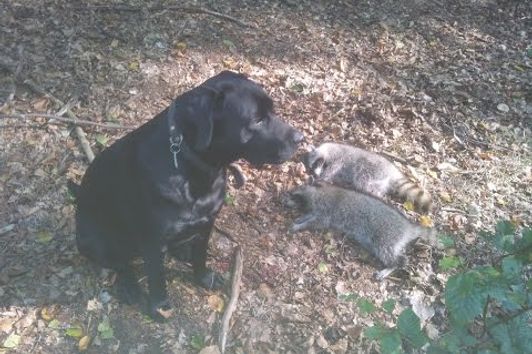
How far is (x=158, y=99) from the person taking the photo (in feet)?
17.9

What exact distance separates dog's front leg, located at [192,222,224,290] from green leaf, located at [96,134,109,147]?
1.66 metres

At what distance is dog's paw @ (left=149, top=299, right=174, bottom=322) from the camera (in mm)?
3840

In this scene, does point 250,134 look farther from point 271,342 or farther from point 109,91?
point 109,91

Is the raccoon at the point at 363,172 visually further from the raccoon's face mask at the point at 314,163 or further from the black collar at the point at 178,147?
the black collar at the point at 178,147

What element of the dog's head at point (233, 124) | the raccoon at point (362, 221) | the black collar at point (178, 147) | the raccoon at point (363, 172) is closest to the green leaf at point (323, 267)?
the raccoon at point (362, 221)

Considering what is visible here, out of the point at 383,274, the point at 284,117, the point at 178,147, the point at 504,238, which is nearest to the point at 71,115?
the point at 284,117

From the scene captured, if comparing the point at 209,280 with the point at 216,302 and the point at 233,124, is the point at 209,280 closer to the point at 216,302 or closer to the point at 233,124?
the point at 216,302

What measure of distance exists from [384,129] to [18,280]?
3.71 m

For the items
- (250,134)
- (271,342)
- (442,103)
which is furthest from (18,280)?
(442,103)

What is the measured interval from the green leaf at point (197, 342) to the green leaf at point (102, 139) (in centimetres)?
210

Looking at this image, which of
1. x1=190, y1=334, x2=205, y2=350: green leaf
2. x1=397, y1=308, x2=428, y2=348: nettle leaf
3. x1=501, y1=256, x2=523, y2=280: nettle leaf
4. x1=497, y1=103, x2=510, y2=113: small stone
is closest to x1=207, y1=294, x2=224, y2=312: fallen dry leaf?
x1=190, y1=334, x2=205, y2=350: green leaf

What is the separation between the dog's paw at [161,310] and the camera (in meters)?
3.84

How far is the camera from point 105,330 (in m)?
3.83

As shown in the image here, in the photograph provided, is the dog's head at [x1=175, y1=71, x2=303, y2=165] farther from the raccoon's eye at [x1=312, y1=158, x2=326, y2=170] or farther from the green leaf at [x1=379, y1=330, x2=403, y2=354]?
the raccoon's eye at [x1=312, y1=158, x2=326, y2=170]
